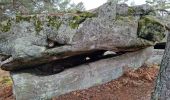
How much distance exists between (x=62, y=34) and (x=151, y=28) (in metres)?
2.16

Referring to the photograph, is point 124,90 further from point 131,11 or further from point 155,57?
point 155,57

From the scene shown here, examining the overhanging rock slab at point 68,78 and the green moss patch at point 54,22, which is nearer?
the green moss patch at point 54,22

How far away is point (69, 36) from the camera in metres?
7.50

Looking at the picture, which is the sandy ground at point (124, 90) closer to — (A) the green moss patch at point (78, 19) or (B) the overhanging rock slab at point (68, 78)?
(B) the overhanging rock slab at point (68, 78)

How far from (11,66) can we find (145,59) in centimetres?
367

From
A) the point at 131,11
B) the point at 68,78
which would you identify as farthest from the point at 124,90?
the point at 131,11

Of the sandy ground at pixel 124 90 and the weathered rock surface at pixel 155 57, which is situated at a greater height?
the weathered rock surface at pixel 155 57

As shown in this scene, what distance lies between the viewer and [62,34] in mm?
7496

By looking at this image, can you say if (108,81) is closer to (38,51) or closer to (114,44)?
(114,44)

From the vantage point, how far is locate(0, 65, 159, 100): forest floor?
7715 millimetres

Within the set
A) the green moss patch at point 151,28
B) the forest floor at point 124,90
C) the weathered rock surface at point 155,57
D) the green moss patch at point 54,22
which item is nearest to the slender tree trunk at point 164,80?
the forest floor at point 124,90

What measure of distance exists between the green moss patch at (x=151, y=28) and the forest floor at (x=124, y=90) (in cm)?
112

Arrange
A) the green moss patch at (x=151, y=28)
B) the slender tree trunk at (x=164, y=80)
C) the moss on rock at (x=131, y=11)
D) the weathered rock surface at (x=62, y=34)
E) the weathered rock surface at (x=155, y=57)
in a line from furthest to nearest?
the weathered rock surface at (x=155, y=57) < the moss on rock at (x=131, y=11) < the green moss patch at (x=151, y=28) < the weathered rock surface at (x=62, y=34) < the slender tree trunk at (x=164, y=80)

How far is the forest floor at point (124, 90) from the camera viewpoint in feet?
25.3
